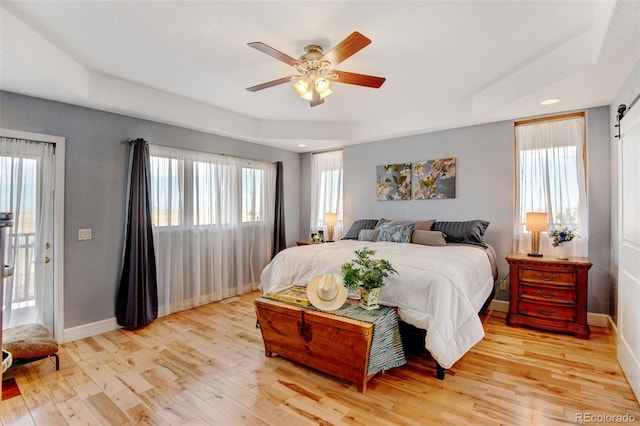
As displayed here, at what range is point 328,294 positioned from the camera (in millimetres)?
2480

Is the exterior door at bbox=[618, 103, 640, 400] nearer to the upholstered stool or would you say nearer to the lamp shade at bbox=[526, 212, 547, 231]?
the lamp shade at bbox=[526, 212, 547, 231]

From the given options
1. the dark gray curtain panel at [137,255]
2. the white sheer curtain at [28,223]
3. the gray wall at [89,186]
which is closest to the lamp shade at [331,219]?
the dark gray curtain panel at [137,255]

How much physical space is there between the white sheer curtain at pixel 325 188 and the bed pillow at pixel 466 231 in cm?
189

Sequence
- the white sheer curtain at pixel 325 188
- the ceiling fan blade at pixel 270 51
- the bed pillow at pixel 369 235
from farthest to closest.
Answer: the white sheer curtain at pixel 325 188
the bed pillow at pixel 369 235
the ceiling fan blade at pixel 270 51

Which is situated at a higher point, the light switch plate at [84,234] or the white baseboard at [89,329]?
the light switch plate at [84,234]

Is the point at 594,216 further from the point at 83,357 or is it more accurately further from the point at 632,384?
the point at 83,357

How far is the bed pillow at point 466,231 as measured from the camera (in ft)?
12.2

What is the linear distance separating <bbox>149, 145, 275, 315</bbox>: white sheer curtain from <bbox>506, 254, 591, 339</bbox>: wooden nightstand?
345 centimetres

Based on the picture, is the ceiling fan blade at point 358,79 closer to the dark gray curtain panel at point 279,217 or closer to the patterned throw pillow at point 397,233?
the patterned throw pillow at point 397,233

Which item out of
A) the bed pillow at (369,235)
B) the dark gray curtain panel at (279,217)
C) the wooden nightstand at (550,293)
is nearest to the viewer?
the wooden nightstand at (550,293)

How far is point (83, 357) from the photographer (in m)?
2.80

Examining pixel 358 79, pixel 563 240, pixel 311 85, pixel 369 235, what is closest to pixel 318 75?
pixel 311 85

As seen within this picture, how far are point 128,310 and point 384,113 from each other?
12.8ft

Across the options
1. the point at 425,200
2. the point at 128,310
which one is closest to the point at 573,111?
the point at 425,200
